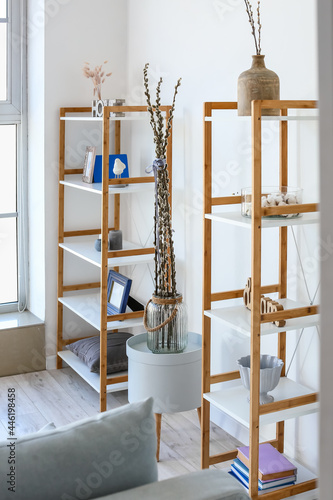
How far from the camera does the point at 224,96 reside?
293 centimetres

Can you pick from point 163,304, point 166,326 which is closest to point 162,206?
point 163,304

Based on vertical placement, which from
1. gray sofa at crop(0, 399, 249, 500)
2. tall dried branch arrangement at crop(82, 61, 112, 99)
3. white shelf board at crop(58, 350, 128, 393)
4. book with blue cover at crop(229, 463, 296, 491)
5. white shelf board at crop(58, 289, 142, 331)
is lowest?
book with blue cover at crop(229, 463, 296, 491)

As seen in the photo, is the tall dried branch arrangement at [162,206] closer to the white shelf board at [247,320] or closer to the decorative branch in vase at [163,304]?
the decorative branch in vase at [163,304]

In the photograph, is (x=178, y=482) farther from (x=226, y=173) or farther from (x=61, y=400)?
(x=61, y=400)

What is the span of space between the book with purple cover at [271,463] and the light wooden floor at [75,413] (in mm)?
355

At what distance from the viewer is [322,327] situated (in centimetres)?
24

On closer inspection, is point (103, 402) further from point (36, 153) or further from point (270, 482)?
point (36, 153)

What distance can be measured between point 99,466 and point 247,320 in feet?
4.52

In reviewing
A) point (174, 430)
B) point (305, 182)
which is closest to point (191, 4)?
point (305, 182)

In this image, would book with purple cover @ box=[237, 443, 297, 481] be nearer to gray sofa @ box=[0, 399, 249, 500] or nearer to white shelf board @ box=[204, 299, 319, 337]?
white shelf board @ box=[204, 299, 319, 337]

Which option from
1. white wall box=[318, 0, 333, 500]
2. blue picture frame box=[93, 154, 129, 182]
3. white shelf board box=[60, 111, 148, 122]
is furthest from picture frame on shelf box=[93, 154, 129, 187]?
white wall box=[318, 0, 333, 500]

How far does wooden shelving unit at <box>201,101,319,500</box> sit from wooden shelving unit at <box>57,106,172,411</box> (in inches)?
30.9

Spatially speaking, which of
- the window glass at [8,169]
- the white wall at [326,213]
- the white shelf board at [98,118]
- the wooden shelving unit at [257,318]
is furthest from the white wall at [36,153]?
the white wall at [326,213]

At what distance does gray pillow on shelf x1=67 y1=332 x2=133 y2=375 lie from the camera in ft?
11.2
